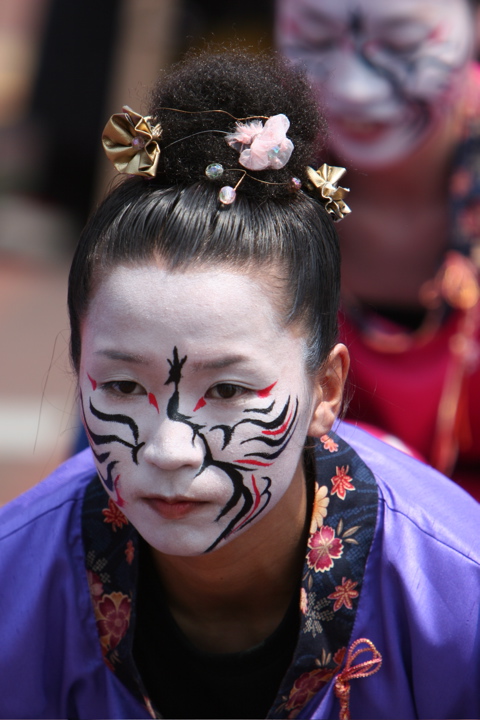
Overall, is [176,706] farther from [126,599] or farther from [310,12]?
[310,12]

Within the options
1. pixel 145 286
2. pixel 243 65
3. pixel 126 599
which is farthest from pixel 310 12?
pixel 126 599

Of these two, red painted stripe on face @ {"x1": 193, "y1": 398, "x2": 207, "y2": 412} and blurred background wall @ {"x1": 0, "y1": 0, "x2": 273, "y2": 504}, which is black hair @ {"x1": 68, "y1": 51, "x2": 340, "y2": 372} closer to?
red painted stripe on face @ {"x1": 193, "y1": 398, "x2": 207, "y2": 412}

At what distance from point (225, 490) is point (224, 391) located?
0.15 metres

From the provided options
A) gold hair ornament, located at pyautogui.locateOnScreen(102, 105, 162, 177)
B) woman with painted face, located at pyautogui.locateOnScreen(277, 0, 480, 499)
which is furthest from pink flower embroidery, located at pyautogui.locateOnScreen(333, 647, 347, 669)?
woman with painted face, located at pyautogui.locateOnScreen(277, 0, 480, 499)

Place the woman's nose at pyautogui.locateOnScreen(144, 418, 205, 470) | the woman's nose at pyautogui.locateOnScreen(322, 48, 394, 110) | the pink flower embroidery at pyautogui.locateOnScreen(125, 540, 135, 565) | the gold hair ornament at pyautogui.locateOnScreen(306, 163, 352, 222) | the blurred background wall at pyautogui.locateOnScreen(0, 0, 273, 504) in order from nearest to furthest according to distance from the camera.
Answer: the woman's nose at pyautogui.locateOnScreen(144, 418, 205, 470) < the gold hair ornament at pyautogui.locateOnScreen(306, 163, 352, 222) < the pink flower embroidery at pyautogui.locateOnScreen(125, 540, 135, 565) < the woman's nose at pyautogui.locateOnScreen(322, 48, 394, 110) < the blurred background wall at pyautogui.locateOnScreen(0, 0, 273, 504)

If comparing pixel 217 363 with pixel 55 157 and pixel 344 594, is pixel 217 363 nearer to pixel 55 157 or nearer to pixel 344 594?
pixel 344 594

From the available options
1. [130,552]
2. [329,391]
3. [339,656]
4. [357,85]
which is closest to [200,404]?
[329,391]

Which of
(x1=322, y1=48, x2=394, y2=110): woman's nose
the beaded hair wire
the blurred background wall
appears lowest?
the blurred background wall

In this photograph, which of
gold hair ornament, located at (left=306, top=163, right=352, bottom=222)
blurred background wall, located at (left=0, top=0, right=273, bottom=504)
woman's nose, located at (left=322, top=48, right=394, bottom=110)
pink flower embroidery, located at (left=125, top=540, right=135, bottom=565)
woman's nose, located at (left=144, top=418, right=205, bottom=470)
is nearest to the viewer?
woman's nose, located at (left=144, top=418, right=205, bottom=470)

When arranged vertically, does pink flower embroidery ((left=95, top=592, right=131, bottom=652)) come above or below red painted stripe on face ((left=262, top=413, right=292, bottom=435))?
below

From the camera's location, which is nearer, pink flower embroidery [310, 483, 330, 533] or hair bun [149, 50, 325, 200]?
hair bun [149, 50, 325, 200]

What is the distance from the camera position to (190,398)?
1433 millimetres

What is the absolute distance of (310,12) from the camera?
2674mm

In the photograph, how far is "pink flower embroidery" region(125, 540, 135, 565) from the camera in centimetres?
169
